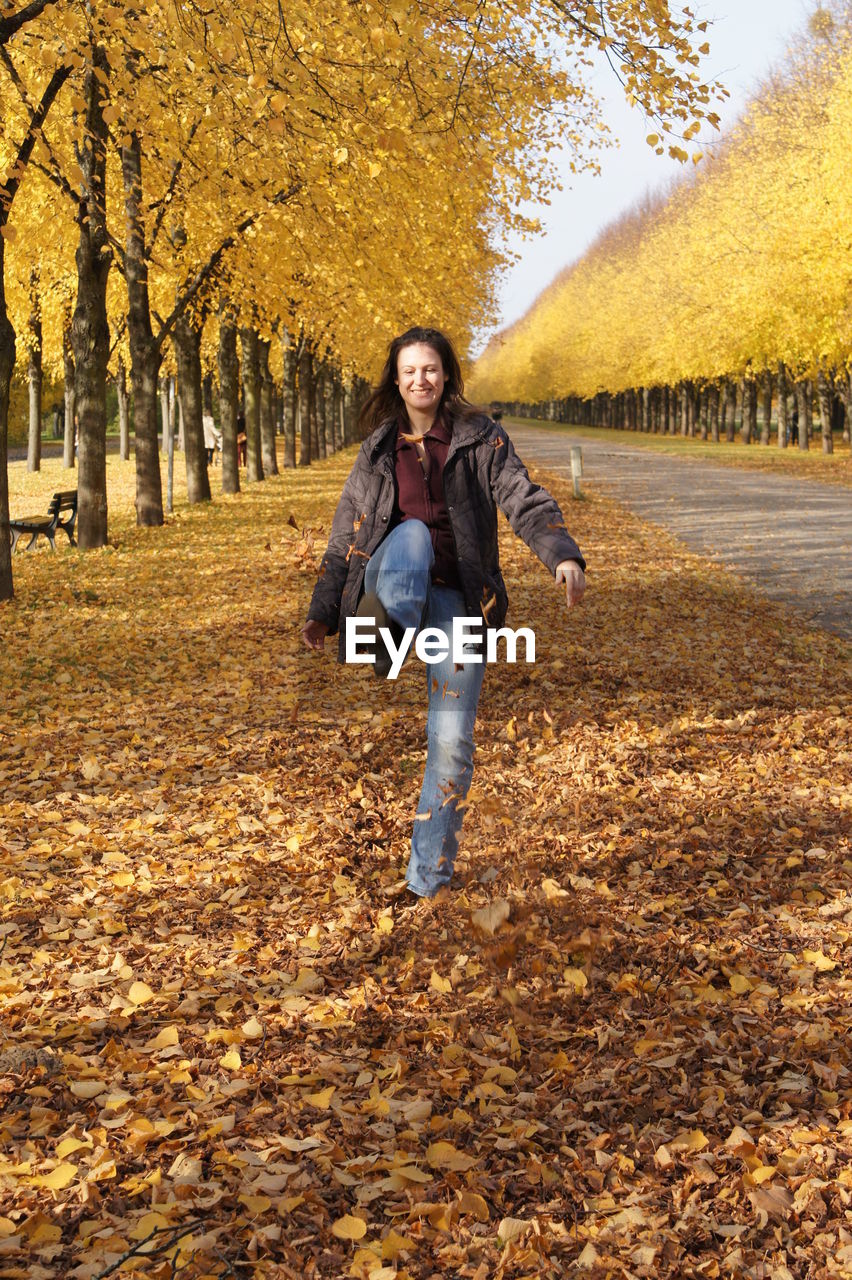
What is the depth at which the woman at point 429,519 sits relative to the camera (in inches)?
153

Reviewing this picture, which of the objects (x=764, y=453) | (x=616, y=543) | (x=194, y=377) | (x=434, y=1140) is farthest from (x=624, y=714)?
(x=764, y=453)

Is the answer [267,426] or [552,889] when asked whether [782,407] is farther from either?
[552,889]

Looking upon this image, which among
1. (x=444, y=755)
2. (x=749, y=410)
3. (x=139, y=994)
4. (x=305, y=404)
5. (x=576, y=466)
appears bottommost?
(x=139, y=994)

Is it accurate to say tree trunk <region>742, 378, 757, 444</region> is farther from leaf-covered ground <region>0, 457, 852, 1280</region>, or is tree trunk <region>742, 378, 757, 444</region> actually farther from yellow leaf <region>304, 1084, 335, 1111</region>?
yellow leaf <region>304, 1084, 335, 1111</region>

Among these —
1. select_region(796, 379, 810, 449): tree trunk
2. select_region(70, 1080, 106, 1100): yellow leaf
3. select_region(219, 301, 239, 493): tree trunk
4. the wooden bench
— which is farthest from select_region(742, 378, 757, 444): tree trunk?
select_region(70, 1080, 106, 1100): yellow leaf

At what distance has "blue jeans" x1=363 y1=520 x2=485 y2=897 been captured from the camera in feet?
12.7

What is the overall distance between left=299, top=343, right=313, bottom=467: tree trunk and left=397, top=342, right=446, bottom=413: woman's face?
1270 inches

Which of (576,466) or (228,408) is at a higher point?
(228,408)

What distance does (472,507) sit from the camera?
13.0 feet

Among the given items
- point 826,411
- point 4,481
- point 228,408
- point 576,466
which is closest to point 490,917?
point 4,481

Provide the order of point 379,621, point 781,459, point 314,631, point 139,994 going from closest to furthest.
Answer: point 379,621
point 139,994
point 314,631
point 781,459

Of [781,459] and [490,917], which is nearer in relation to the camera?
[490,917]

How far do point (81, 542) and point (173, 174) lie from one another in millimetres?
5106

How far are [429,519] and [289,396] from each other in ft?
98.5
